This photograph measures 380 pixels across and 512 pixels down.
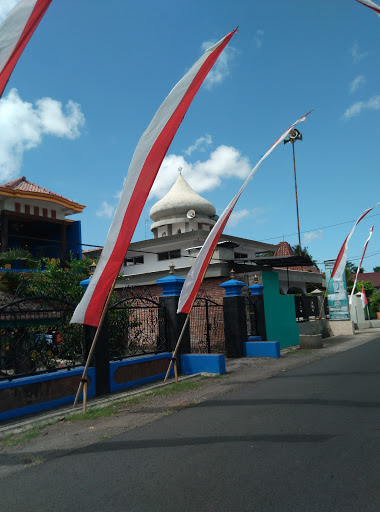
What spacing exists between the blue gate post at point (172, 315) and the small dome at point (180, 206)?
703 inches

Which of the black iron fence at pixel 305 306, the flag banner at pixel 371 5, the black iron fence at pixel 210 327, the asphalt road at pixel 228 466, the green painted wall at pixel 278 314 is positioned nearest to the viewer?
the asphalt road at pixel 228 466

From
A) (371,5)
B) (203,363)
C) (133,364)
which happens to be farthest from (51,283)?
(371,5)

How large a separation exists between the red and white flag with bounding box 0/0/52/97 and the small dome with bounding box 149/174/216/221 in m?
23.4

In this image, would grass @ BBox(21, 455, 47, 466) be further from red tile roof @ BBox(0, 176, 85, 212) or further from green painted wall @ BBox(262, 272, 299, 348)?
red tile roof @ BBox(0, 176, 85, 212)

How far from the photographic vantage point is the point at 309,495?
123 inches

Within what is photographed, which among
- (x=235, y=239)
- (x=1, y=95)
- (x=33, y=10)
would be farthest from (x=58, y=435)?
(x=235, y=239)

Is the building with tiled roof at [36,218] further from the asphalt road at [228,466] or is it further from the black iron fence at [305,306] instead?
the asphalt road at [228,466]

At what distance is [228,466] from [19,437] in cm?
325

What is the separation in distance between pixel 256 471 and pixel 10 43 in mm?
4821

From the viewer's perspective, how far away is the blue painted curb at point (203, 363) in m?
9.58

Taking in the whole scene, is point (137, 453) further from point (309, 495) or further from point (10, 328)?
point (10, 328)

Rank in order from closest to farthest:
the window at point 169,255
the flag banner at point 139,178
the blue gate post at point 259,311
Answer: the flag banner at point 139,178 → the blue gate post at point 259,311 → the window at point 169,255

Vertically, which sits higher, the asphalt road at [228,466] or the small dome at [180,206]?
the small dome at [180,206]

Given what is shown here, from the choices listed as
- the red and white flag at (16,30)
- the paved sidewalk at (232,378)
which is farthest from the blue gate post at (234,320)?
the red and white flag at (16,30)
